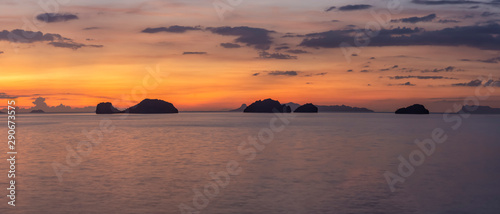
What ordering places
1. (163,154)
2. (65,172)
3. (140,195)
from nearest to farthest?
(140,195) → (65,172) → (163,154)

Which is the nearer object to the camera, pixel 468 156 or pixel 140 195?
pixel 140 195

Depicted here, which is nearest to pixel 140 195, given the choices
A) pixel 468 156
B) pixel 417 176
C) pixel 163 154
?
pixel 417 176

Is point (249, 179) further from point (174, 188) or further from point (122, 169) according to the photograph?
point (122, 169)

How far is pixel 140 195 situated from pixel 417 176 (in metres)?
18.3

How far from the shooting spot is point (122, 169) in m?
33.8

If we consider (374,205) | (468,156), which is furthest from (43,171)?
(468,156)

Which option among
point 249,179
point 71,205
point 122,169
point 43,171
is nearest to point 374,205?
point 249,179

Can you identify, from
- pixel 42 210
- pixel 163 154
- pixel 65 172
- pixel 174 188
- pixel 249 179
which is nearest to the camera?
pixel 42 210

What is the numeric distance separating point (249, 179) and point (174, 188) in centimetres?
563

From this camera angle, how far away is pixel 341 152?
48812mm

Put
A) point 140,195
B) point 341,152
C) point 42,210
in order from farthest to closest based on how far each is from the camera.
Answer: point 341,152 → point 140,195 → point 42,210

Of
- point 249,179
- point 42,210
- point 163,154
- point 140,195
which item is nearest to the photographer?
point 42,210

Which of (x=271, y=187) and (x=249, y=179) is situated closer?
(x=271, y=187)

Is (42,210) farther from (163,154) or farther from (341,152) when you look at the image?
(341,152)
